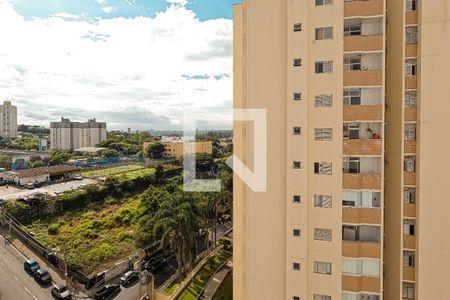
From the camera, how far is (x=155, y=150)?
270 ft

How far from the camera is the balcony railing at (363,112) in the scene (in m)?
10.4

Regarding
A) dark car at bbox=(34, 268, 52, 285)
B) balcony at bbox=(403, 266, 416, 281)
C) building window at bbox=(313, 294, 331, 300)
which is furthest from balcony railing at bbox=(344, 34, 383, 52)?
dark car at bbox=(34, 268, 52, 285)

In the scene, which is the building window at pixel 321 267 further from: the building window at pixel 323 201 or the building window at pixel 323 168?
the building window at pixel 323 168

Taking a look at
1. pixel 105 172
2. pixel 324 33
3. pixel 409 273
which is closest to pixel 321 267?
pixel 409 273

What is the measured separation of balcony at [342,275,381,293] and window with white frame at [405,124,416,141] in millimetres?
5390

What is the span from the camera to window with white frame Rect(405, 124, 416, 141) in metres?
10.7

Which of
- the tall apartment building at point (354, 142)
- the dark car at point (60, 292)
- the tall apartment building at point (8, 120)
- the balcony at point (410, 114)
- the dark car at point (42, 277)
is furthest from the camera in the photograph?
the tall apartment building at point (8, 120)

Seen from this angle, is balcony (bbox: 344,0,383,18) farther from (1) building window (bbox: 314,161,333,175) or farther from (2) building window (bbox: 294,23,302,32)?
Answer: (1) building window (bbox: 314,161,333,175)

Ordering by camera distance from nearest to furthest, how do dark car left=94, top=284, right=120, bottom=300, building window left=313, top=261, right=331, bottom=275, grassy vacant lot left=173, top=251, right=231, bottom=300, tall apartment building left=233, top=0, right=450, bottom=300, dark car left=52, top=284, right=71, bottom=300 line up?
1. tall apartment building left=233, top=0, right=450, bottom=300
2. building window left=313, top=261, right=331, bottom=275
3. grassy vacant lot left=173, top=251, right=231, bottom=300
4. dark car left=52, top=284, right=71, bottom=300
5. dark car left=94, top=284, right=120, bottom=300

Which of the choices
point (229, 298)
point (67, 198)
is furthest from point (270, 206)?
point (67, 198)

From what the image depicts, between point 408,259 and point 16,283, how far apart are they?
26160 millimetres

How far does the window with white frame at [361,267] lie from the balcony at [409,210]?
7.00ft

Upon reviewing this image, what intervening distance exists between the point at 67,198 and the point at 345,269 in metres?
39.5

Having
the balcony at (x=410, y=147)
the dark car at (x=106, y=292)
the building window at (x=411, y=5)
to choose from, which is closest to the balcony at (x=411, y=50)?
the building window at (x=411, y=5)
